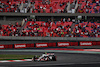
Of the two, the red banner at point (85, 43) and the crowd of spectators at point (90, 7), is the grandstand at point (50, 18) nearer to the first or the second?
the crowd of spectators at point (90, 7)

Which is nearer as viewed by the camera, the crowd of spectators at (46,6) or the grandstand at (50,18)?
the grandstand at (50,18)

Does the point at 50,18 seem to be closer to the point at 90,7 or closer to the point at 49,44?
the point at 90,7

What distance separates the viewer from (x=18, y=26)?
142 ft

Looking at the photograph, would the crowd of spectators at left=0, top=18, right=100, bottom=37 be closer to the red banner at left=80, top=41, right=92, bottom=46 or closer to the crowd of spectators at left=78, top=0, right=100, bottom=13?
the red banner at left=80, top=41, right=92, bottom=46

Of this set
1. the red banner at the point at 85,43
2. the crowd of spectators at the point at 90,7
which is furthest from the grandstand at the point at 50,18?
the red banner at the point at 85,43

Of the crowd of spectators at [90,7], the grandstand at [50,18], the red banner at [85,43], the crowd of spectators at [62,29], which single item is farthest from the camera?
the crowd of spectators at [90,7]

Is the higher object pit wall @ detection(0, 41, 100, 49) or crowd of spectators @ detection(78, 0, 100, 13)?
crowd of spectators @ detection(78, 0, 100, 13)

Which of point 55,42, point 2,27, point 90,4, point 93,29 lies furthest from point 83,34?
point 2,27

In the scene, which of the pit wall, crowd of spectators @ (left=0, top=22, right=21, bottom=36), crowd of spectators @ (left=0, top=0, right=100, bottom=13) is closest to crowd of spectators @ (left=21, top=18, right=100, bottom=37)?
crowd of spectators @ (left=0, top=22, right=21, bottom=36)

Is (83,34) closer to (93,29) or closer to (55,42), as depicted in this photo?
(93,29)

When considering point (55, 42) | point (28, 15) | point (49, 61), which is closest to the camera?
point (49, 61)

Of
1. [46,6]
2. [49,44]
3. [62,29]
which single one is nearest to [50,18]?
[46,6]

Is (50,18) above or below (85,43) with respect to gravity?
above

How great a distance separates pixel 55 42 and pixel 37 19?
401 inches
